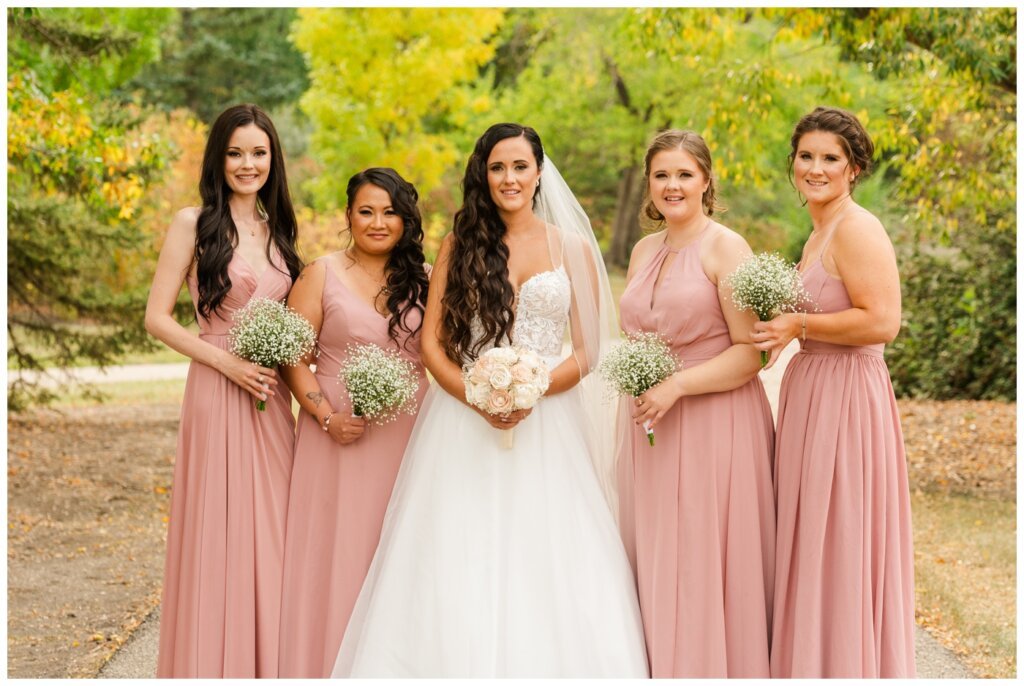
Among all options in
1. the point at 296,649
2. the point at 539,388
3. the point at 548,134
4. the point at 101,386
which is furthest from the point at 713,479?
the point at 548,134

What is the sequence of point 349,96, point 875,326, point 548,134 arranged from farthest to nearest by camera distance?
point 548,134
point 349,96
point 875,326

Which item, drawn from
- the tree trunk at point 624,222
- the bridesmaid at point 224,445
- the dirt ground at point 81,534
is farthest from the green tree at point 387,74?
the bridesmaid at point 224,445

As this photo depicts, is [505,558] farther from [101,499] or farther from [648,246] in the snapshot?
[101,499]

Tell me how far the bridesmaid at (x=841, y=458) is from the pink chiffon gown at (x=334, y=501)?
75.0 inches

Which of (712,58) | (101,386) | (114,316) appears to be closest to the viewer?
(114,316)

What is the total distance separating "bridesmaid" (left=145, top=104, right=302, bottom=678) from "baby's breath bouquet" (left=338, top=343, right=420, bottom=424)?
0.44 m

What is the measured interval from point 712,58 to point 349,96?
31.9 feet

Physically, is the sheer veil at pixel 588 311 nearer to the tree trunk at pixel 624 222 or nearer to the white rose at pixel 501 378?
the white rose at pixel 501 378

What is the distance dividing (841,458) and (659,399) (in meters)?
0.84

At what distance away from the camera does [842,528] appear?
464 cm

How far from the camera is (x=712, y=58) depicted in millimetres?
14023

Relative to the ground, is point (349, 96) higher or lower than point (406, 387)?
higher

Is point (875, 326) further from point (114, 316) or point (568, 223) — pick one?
point (114, 316)

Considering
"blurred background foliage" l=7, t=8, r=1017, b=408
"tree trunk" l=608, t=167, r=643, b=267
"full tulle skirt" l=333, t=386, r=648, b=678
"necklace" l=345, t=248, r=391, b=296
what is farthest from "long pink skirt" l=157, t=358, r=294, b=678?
"tree trunk" l=608, t=167, r=643, b=267
